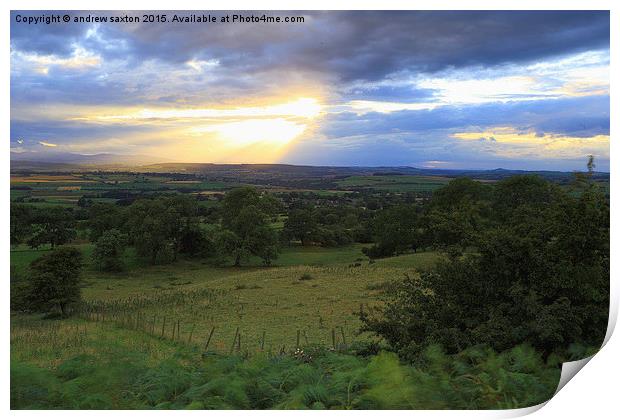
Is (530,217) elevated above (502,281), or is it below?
above

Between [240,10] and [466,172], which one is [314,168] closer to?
[466,172]

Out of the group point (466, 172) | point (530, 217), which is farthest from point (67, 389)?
point (466, 172)

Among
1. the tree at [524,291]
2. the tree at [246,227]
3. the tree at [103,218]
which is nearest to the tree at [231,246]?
the tree at [246,227]

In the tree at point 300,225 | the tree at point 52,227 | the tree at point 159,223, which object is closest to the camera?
the tree at point 52,227

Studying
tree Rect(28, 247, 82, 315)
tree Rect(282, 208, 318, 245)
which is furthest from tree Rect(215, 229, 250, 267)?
tree Rect(28, 247, 82, 315)

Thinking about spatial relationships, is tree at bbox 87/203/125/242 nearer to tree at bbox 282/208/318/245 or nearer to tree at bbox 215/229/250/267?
tree at bbox 215/229/250/267

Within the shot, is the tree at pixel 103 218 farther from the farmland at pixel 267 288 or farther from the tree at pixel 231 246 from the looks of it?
the tree at pixel 231 246
